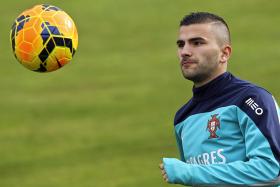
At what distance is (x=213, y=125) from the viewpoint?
6.88 m

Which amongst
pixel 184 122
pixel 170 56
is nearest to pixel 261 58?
pixel 170 56

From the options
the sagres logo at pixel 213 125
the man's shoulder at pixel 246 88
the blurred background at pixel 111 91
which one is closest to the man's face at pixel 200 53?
the man's shoulder at pixel 246 88

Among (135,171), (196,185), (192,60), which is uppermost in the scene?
(192,60)

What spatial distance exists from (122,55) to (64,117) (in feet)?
13.7

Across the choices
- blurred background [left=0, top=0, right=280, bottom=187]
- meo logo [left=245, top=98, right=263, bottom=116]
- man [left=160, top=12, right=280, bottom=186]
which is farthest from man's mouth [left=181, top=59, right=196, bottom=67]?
blurred background [left=0, top=0, right=280, bottom=187]

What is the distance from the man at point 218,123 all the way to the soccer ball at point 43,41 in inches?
65.7

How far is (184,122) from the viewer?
734 centimetres

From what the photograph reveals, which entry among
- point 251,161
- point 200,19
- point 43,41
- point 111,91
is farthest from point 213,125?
point 111,91

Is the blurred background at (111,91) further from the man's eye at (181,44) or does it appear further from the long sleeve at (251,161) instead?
the long sleeve at (251,161)

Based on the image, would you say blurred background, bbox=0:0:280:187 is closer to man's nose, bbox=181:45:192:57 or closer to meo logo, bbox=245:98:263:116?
man's nose, bbox=181:45:192:57

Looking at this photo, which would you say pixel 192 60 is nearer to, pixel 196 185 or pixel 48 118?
pixel 196 185

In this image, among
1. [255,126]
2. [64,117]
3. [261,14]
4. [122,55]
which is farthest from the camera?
[261,14]

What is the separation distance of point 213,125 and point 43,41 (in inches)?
94.0

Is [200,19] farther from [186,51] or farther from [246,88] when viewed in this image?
[246,88]
